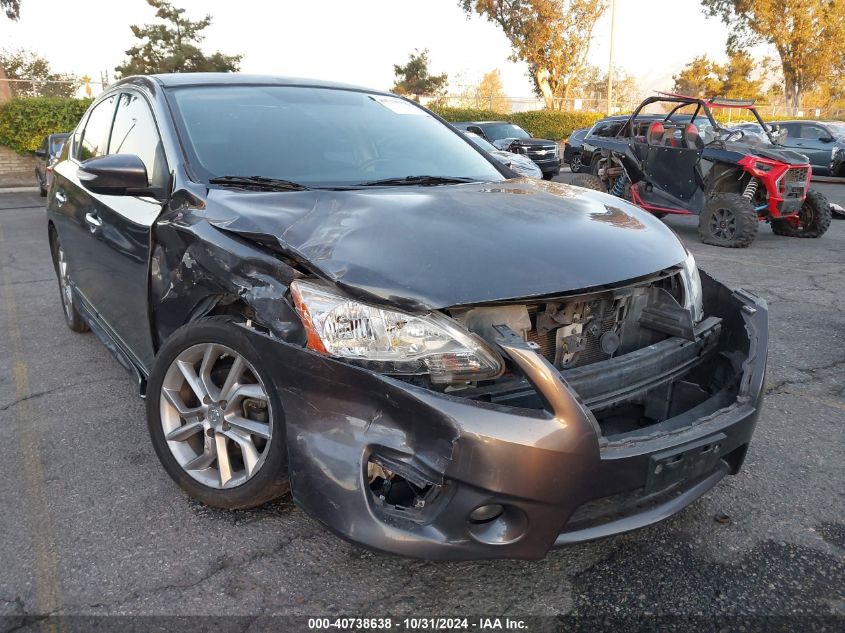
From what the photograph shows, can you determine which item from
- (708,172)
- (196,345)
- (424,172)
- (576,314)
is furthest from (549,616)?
(708,172)

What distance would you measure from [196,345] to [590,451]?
138 cm

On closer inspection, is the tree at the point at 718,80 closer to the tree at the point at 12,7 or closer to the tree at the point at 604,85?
the tree at the point at 604,85

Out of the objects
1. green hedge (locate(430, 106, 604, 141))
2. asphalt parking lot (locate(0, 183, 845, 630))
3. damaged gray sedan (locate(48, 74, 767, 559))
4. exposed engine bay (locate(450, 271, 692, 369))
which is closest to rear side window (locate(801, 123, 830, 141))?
green hedge (locate(430, 106, 604, 141))

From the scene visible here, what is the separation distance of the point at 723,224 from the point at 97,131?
7229 mm

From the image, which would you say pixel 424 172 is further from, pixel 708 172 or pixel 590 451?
pixel 708 172

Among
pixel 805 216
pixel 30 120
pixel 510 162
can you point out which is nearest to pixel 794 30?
pixel 805 216

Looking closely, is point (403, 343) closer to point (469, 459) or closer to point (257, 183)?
point (469, 459)

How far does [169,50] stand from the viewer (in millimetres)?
38719

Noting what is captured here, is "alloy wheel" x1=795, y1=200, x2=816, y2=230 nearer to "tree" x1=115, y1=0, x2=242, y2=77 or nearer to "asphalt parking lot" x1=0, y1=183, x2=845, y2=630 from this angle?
"asphalt parking lot" x1=0, y1=183, x2=845, y2=630

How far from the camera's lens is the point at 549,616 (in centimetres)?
197

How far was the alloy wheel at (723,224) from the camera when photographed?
840cm

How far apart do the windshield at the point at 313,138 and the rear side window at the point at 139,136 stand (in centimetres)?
15

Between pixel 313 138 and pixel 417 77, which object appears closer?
pixel 313 138

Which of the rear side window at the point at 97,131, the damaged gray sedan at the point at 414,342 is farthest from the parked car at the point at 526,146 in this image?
the damaged gray sedan at the point at 414,342
